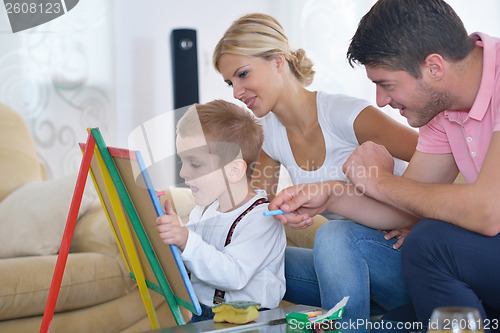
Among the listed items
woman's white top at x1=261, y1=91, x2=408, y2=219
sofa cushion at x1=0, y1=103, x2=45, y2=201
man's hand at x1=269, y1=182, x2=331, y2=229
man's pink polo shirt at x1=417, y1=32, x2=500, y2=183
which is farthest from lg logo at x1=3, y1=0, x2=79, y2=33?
man's pink polo shirt at x1=417, y1=32, x2=500, y2=183

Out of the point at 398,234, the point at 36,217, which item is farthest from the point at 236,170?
the point at 36,217

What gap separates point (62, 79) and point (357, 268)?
2537mm

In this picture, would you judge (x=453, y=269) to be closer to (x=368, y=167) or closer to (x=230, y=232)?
(x=368, y=167)

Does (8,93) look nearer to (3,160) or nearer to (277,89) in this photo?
(3,160)

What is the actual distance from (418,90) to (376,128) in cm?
42

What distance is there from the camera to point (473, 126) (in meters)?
1.24


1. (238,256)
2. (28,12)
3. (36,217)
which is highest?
(28,12)

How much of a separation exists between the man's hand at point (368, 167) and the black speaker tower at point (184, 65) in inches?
90.9

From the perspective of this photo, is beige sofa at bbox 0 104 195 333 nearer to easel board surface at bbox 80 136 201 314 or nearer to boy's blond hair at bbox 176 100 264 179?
easel board surface at bbox 80 136 201 314

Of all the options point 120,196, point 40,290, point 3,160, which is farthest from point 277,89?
point 3,160

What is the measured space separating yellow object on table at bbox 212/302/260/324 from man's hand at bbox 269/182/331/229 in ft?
0.91

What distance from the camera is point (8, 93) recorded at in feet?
10.5

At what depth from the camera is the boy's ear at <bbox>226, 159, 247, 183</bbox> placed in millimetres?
1468

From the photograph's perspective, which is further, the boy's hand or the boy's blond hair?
the boy's blond hair
